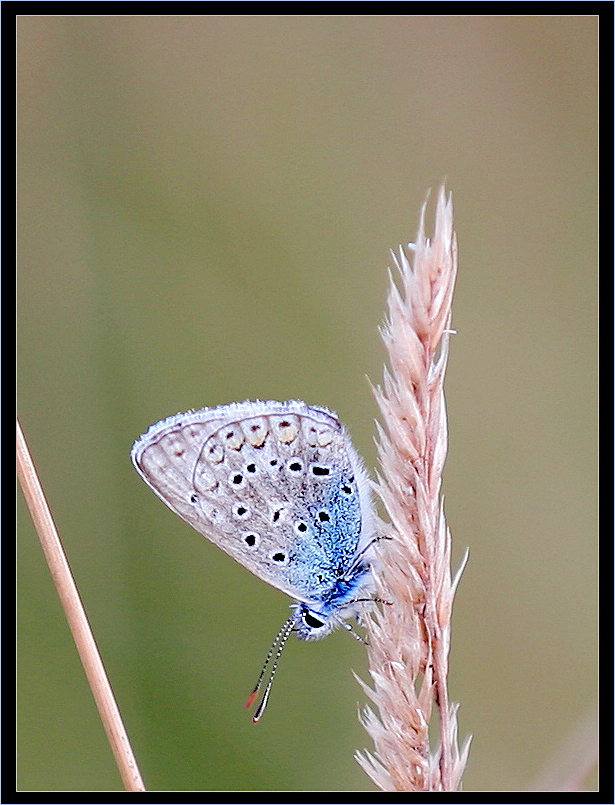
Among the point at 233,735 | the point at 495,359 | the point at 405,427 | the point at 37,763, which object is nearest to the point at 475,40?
the point at 495,359

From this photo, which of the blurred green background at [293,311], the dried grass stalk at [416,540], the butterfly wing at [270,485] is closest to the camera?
the dried grass stalk at [416,540]

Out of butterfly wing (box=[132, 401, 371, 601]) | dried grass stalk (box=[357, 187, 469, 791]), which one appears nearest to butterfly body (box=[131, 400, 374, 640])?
butterfly wing (box=[132, 401, 371, 601])

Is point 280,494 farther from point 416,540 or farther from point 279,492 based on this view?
point 416,540

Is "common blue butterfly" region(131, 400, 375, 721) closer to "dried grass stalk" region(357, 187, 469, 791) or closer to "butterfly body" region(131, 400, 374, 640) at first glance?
"butterfly body" region(131, 400, 374, 640)

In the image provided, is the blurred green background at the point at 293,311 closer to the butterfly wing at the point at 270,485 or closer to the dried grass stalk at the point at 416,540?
the butterfly wing at the point at 270,485

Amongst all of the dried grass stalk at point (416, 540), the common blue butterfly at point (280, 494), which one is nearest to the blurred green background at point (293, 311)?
the common blue butterfly at point (280, 494)

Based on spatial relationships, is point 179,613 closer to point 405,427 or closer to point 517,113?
point 405,427
